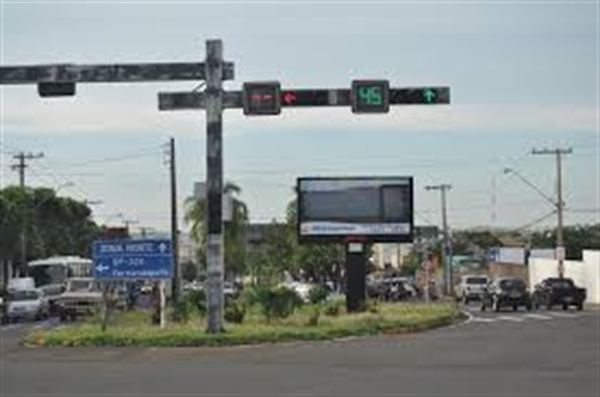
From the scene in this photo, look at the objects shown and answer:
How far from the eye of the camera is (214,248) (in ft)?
106

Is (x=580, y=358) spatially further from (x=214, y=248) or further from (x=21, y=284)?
(x=21, y=284)

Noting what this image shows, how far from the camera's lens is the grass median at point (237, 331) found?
99.2 ft

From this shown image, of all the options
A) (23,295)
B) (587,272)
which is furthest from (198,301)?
(587,272)

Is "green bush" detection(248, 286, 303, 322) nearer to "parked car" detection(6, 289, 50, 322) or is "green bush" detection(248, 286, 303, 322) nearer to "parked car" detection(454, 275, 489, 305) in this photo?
"parked car" detection(6, 289, 50, 322)

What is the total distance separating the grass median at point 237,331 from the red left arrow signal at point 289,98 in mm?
5679

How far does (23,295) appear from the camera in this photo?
6181 centimetres

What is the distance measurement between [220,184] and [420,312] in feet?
50.8

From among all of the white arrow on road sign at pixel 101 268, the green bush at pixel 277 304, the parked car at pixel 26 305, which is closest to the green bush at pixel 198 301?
the green bush at pixel 277 304

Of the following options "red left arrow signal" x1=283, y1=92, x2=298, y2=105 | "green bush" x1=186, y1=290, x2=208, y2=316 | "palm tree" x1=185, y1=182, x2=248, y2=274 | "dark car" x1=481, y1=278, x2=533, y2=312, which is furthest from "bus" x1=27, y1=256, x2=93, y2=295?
"red left arrow signal" x1=283, y1=92, x2=298, y2=105

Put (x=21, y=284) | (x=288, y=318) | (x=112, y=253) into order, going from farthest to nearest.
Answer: (x=21, y=284)
(x=288, y=318)
(x=112, y=253)

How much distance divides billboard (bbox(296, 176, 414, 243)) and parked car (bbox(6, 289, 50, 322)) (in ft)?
52.5

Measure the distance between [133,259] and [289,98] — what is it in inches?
240

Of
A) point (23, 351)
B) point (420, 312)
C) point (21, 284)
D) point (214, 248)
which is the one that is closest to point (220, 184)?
point (214, 248)

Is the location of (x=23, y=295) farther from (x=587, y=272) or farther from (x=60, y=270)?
(x=587, y=272)
